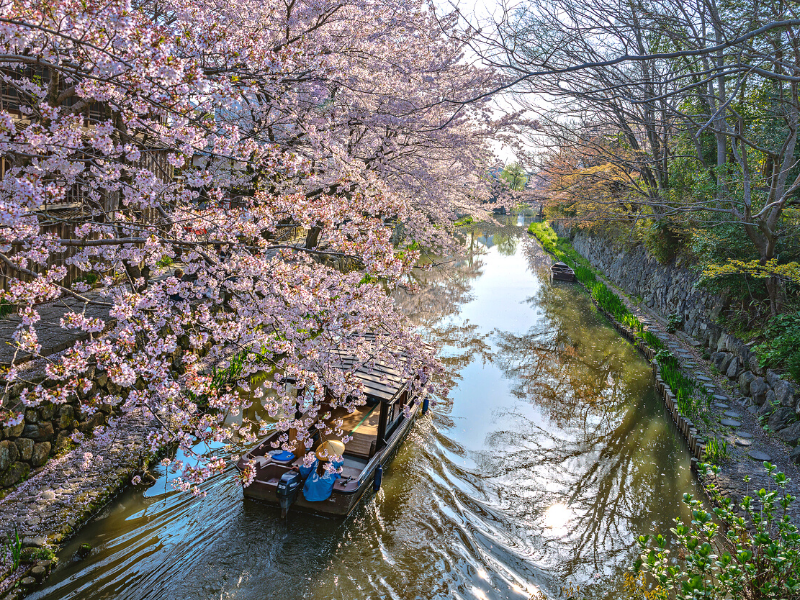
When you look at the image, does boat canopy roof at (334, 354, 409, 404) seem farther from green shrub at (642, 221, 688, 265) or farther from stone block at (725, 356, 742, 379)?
green shrub at (642, 221, 688, 265)

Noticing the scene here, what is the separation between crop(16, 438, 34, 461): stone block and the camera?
21.0 feet

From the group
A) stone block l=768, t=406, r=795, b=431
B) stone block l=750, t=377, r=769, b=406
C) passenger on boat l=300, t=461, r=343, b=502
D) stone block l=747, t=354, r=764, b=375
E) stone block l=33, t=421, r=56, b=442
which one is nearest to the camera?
stone block l=33, t=421, r=56, b=442

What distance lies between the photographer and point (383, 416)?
7.90 meters

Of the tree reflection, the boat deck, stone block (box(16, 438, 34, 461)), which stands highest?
the tree reflection

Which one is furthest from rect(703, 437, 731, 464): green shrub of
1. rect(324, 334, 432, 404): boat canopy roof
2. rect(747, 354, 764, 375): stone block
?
rect(324, 334, 432, 404): boat canopy roof

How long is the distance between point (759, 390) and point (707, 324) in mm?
4016

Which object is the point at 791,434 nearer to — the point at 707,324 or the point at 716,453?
the point at 716,453

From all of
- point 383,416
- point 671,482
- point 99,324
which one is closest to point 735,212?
point 671,482

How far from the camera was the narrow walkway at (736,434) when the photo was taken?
23.8 feet

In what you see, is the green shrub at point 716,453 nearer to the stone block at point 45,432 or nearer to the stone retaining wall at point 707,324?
the stone retaining wall at point 707,324

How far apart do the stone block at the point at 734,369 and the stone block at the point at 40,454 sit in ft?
44.6

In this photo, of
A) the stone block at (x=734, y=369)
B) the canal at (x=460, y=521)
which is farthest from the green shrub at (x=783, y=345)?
the canal at (x=460, y=521)

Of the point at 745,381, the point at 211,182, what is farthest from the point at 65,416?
the point at 745,381

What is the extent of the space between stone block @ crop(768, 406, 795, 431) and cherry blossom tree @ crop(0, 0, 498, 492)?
647 centimetres
